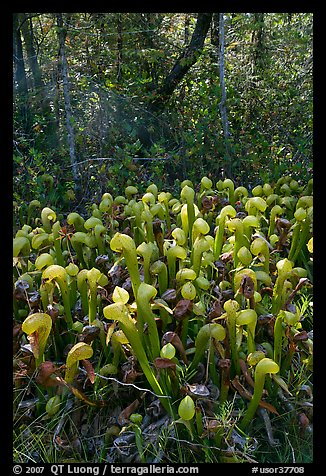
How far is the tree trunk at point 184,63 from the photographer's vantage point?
12.9 ft

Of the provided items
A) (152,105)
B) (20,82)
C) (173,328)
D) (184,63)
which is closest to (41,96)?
(20,82)

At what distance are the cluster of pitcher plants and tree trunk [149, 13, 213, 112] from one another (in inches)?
97.2

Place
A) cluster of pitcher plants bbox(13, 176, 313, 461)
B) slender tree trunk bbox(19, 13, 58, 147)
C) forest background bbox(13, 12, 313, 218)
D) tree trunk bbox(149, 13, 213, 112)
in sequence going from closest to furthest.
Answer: cluster of pitcher plants bbox(13, 176, 313, 461), forest background bbox(13, 12, 313, 218), slender tree trunk bbox(19, 13, 58, 147), tree trunk bbox(149, 13, 213, 112)

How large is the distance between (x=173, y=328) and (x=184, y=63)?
2.94 metres

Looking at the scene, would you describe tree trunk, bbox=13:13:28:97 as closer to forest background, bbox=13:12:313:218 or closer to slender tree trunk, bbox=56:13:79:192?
forest background, bbox=13:12:313:218

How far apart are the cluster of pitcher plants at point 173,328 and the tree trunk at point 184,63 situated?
2.47 metres

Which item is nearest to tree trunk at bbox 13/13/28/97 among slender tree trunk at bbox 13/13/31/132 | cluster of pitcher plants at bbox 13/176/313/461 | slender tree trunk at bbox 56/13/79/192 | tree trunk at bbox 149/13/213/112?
slender tree trunk at bbox 13/13/31/132

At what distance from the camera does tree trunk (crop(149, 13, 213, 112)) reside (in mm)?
3934

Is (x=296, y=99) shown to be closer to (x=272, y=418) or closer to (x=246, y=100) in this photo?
(x=246, y=100)

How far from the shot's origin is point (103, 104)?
3717 millimetres

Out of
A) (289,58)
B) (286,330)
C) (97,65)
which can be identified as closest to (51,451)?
(286,330)

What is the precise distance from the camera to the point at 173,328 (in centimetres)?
157

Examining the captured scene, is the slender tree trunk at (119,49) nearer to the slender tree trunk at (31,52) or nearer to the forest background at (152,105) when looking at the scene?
the forest background at (152,105)

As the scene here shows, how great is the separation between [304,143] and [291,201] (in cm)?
143
